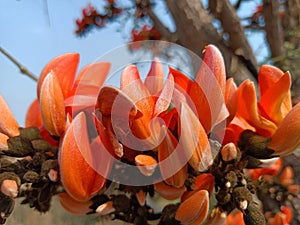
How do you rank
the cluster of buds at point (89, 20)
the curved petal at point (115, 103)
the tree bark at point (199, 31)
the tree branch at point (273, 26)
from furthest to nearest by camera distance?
the cluster of buds at point (89, 20)
the tree branch at point (273, 26)
the tree bark at point (199, 31)
the curved petal at point (115, 103)

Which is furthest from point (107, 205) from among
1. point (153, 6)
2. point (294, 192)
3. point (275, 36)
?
point (153, 6)

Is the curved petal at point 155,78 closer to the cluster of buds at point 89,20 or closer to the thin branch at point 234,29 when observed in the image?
the thin branch at point 234,29

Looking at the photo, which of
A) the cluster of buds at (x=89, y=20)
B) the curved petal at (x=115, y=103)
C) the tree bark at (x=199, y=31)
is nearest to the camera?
the curved petal at (x=115, y=103)

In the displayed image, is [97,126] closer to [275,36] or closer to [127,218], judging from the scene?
[127,218]

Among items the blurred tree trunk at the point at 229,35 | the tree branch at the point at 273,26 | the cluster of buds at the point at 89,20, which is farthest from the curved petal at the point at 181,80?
the cluster of buds at the point at 89,20

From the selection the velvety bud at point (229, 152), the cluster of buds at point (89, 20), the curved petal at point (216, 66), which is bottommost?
the cluster of buds at point (89, 20)

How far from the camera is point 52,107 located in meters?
0.18

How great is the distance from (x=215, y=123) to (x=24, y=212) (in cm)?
13

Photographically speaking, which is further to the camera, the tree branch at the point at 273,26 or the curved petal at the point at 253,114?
the tree branch at the point at 273,26

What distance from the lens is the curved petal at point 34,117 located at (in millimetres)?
224

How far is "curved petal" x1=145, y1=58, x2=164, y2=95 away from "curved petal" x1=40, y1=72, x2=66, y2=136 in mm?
42

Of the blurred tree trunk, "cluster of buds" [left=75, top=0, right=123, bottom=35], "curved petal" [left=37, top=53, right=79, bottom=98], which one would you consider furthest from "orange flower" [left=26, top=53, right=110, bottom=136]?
"cluster of buds" [left=75, top=0, right=123, bottom=35]

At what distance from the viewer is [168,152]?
17 centimetres

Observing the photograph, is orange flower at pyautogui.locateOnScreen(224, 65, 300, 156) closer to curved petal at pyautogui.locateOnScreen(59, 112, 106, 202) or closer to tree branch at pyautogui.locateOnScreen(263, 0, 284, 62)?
curved petal at pyautogui.locateOnScreen(59, 112, 106, 202)
